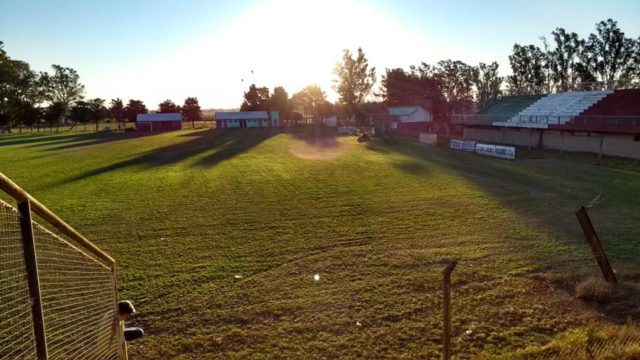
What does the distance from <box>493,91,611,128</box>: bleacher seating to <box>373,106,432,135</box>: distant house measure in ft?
56.7

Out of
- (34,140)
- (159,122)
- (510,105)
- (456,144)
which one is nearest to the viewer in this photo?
(456,144)

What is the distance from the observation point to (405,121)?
59.7m

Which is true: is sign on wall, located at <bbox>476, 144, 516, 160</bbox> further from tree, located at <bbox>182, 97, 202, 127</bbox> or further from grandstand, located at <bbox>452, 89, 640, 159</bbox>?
tree, located at <bbox>182, 97, 202, 127</bbox>

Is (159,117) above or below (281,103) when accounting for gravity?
below

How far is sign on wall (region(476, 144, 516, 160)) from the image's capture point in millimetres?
29205

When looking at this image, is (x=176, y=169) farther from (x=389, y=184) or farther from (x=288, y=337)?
(x=288, y=337)

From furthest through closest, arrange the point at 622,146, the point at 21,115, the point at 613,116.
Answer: the point at 21,115, the point at 613,116, the point at 622,146

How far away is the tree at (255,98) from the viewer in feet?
321

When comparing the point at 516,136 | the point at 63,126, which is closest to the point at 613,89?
the point at 516,136

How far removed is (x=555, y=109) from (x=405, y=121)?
2372 centimetres

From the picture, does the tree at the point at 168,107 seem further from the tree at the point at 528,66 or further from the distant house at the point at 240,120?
the tree at the point at 528,66

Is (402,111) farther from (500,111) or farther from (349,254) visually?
(349,254)

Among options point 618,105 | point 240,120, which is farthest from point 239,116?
point 618,105

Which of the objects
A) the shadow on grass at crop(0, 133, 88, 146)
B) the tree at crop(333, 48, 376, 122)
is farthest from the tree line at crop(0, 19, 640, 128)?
the shadow on grass at crop(0, 133, 88, 146)
